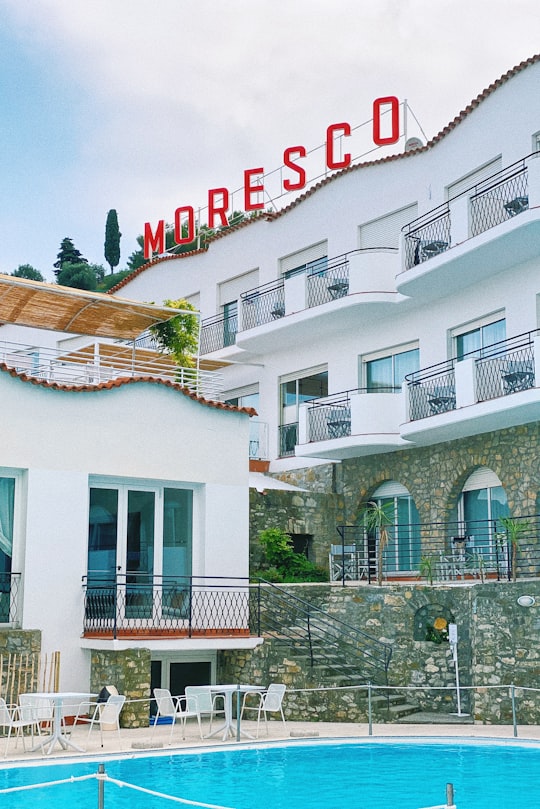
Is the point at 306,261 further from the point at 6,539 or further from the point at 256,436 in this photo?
the point at 6,539

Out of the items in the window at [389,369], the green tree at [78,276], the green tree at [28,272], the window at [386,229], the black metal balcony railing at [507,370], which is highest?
the green tree at [28,272]

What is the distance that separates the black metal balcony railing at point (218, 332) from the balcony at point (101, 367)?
4.33 m

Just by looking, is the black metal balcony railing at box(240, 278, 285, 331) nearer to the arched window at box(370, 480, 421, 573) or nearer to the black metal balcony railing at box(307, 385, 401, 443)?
the black metal balcony railing at box(307, 385, 401, 443)

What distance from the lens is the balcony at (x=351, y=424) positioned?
24.8 metres

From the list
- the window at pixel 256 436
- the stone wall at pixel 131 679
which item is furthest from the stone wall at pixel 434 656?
the window at pixel 256 436

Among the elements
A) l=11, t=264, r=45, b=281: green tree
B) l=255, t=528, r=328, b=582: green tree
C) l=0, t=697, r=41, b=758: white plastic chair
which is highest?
l=11, t=264, r=45, b=281: green tree

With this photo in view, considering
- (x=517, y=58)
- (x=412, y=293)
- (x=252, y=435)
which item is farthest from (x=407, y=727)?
(x=517, y=58)

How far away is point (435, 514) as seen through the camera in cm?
2428

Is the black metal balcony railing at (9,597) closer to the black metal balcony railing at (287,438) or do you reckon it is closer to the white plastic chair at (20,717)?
the white plastic chair at (20,717)

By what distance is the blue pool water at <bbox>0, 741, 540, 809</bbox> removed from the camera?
12117 millimetres

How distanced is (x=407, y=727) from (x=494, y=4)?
59.1ft

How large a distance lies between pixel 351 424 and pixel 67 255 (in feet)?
184

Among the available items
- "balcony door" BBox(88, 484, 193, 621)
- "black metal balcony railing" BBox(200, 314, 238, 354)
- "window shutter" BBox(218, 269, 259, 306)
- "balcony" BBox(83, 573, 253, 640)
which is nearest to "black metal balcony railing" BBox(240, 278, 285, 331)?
"black metal balcony railing" BBox(200, 314, 238, 354)

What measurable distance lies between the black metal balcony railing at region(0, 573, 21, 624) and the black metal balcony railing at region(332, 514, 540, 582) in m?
7.20
